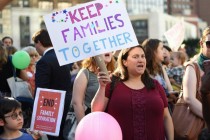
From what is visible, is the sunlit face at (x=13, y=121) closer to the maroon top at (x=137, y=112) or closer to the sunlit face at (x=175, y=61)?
the maroon top at (x=137, y=112)

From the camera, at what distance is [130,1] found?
10256cm

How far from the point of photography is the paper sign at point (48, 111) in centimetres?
450

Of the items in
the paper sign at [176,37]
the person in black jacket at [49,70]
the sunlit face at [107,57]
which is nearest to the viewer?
the sunlit face at [107,57]

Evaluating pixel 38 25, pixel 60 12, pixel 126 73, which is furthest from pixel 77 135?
pixel 38 25

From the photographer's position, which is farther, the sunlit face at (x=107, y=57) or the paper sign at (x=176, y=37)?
the paper sign at (x=176, y=37)

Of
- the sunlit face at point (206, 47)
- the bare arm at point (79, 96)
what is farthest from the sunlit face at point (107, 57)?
the sunlit face at point (206, 47)

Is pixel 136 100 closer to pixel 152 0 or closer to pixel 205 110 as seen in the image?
pixel 205 110

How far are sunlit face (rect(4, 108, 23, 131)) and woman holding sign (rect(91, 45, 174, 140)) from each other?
1.99ft

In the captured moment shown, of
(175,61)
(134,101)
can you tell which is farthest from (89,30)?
(175,61)

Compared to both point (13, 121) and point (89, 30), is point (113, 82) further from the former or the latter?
point (13, 121)

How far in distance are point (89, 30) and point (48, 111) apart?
79cm

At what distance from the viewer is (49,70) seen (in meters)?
5.24

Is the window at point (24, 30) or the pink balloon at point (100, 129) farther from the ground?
the pink balloon at point (100, 129)

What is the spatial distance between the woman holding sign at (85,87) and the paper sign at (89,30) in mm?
631
